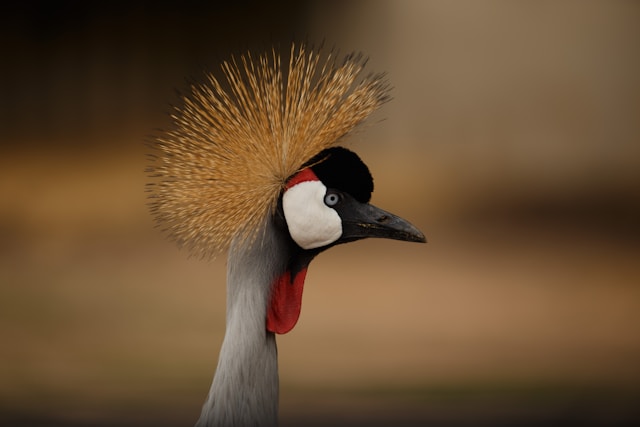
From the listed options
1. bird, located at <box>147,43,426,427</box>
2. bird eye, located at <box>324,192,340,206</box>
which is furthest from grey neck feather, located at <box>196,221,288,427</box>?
bird eye, located at <box>324,192,340,206</box>

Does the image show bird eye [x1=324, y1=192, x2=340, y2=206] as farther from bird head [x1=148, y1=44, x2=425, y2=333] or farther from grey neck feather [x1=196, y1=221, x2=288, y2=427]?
grey neck feather [x1=196, y1=221, x2=288, y2=427]

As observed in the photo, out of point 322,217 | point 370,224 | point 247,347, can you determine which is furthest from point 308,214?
point 247,347

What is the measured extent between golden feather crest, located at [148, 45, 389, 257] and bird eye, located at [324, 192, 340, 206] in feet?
0.26

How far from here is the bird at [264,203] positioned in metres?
1.84

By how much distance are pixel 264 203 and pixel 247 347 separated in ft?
0.89

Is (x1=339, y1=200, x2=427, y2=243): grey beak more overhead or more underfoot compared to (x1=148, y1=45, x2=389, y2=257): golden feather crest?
more underfoot

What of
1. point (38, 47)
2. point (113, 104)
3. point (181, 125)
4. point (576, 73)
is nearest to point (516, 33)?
point (576, 73)

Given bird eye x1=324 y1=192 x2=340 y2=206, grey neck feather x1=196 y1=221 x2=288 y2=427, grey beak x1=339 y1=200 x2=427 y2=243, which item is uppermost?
bird eye x1=324 y1=192 x2=340 y2=206

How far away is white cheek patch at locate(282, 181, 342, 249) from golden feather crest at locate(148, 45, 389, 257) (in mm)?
37

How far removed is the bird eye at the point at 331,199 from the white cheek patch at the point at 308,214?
0.01m

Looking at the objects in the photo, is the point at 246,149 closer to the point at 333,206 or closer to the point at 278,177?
the point at 278,177

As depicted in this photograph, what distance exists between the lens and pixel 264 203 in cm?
186

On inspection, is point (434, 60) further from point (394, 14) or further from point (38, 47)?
point (38, 47)

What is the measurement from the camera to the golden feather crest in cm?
187
